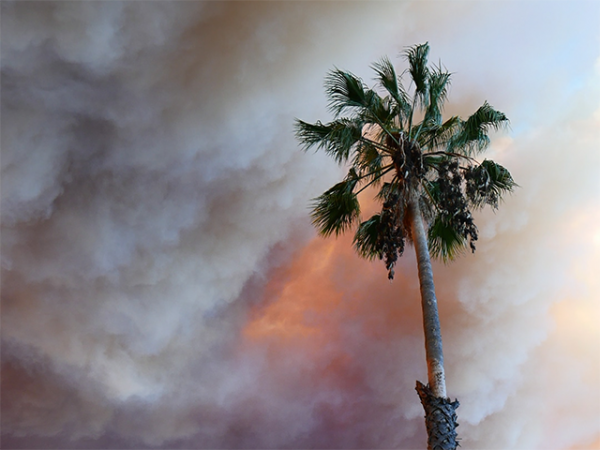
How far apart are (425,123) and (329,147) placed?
250cm

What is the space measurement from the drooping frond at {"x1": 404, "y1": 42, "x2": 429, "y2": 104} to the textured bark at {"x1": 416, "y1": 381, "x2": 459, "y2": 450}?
723 cm

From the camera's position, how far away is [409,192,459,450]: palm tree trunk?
24.1 feet

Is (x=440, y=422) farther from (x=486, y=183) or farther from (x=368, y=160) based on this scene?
(x=368, y=160)

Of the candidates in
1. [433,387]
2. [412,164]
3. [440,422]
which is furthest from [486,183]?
[440,422]

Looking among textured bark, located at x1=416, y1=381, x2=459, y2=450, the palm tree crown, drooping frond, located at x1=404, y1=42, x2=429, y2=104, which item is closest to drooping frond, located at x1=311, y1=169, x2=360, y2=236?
the palm tree crown

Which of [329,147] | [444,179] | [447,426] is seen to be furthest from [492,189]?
[447,426]

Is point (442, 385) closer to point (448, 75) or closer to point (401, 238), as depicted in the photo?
point (401, 238)

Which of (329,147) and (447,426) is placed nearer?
(447,426)

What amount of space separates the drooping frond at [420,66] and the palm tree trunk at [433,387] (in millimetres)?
4162

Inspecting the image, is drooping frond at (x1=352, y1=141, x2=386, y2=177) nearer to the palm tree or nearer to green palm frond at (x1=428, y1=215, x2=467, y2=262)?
the palm tree

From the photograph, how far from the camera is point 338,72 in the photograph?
10867mm

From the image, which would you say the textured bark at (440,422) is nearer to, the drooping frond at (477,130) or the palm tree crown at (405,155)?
the palm tree crown at (405,155)

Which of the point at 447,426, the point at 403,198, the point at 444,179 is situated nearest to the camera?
the point at 447,426

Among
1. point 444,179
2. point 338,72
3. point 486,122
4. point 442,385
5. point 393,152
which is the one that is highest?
point 338,72
